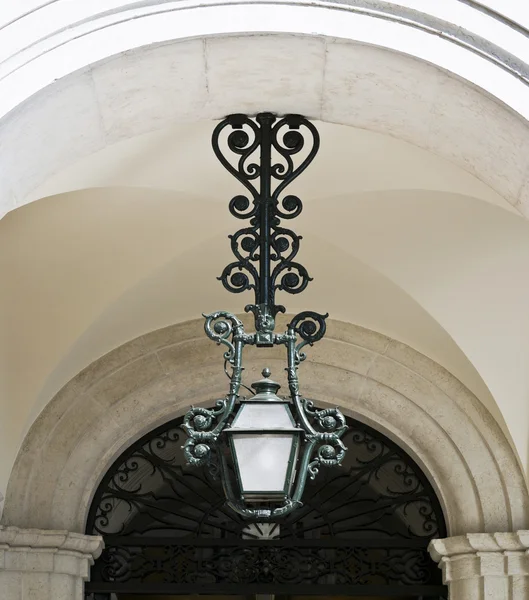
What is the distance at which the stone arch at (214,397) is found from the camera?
7480mm

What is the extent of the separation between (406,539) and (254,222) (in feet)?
11.2

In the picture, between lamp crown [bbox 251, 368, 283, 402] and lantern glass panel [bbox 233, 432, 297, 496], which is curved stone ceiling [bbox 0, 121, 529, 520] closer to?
lamp crown [bbox 251, 368, 283, 402]

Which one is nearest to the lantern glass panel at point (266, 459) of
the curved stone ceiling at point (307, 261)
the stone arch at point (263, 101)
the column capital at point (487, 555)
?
the stone arch at point (263, 101)

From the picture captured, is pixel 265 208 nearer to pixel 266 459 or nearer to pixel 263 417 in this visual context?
pixel 263 417

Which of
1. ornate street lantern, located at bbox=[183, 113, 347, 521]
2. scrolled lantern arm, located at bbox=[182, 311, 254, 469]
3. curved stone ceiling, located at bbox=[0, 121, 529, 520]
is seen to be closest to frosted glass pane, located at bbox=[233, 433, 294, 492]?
ornate street lantern, located at bbox=[183, 113, 347, 521]

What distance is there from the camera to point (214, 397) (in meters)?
7.74

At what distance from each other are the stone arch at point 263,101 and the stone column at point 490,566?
9.85 feet

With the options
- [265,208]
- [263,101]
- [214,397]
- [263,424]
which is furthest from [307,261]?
[263,424]

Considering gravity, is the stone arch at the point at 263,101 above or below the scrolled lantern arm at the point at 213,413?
above

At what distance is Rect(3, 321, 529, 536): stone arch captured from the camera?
24.5ft

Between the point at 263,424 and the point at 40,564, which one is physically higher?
the point at 40,564

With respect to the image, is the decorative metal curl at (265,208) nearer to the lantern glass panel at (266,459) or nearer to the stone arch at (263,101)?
the stone arch at (263,101)

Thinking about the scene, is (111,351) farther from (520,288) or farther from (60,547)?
(520,288)

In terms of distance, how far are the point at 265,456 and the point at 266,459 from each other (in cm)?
1
